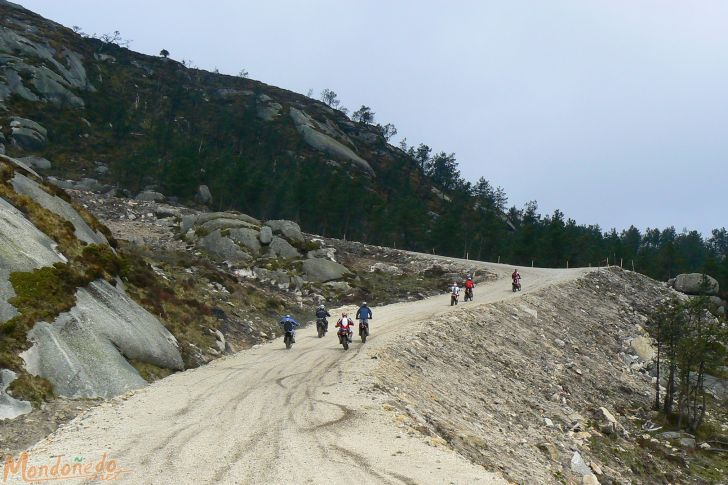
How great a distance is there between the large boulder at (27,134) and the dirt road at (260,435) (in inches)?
4196

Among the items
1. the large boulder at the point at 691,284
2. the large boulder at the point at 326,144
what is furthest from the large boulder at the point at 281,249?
the large boulder at the point at 326,144

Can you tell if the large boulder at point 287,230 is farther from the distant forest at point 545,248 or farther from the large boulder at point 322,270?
the distant forest at point 545,248

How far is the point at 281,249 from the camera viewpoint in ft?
164

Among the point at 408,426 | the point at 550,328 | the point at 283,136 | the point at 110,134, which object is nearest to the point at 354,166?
the point at 283,136

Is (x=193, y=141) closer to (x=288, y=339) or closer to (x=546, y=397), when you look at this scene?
(x=288, y=339)

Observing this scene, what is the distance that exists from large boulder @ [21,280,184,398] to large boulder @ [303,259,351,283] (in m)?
24.4

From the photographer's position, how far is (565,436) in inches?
803

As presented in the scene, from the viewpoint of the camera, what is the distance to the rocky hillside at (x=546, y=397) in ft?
51.9

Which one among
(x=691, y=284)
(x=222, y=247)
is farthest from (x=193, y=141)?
(x=691, y=284)

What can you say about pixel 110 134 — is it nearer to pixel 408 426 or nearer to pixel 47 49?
pixel 47 49

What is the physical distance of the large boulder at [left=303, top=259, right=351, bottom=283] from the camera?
150 ft

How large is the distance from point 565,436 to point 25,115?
130m

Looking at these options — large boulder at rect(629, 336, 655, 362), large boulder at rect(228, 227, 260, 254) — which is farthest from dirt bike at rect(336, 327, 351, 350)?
large boulder at rect(228, 227, 260, 254)

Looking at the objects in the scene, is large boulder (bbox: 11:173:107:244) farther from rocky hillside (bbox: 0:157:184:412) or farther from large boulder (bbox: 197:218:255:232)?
large boulder (bbox: 197:218:255:232)
